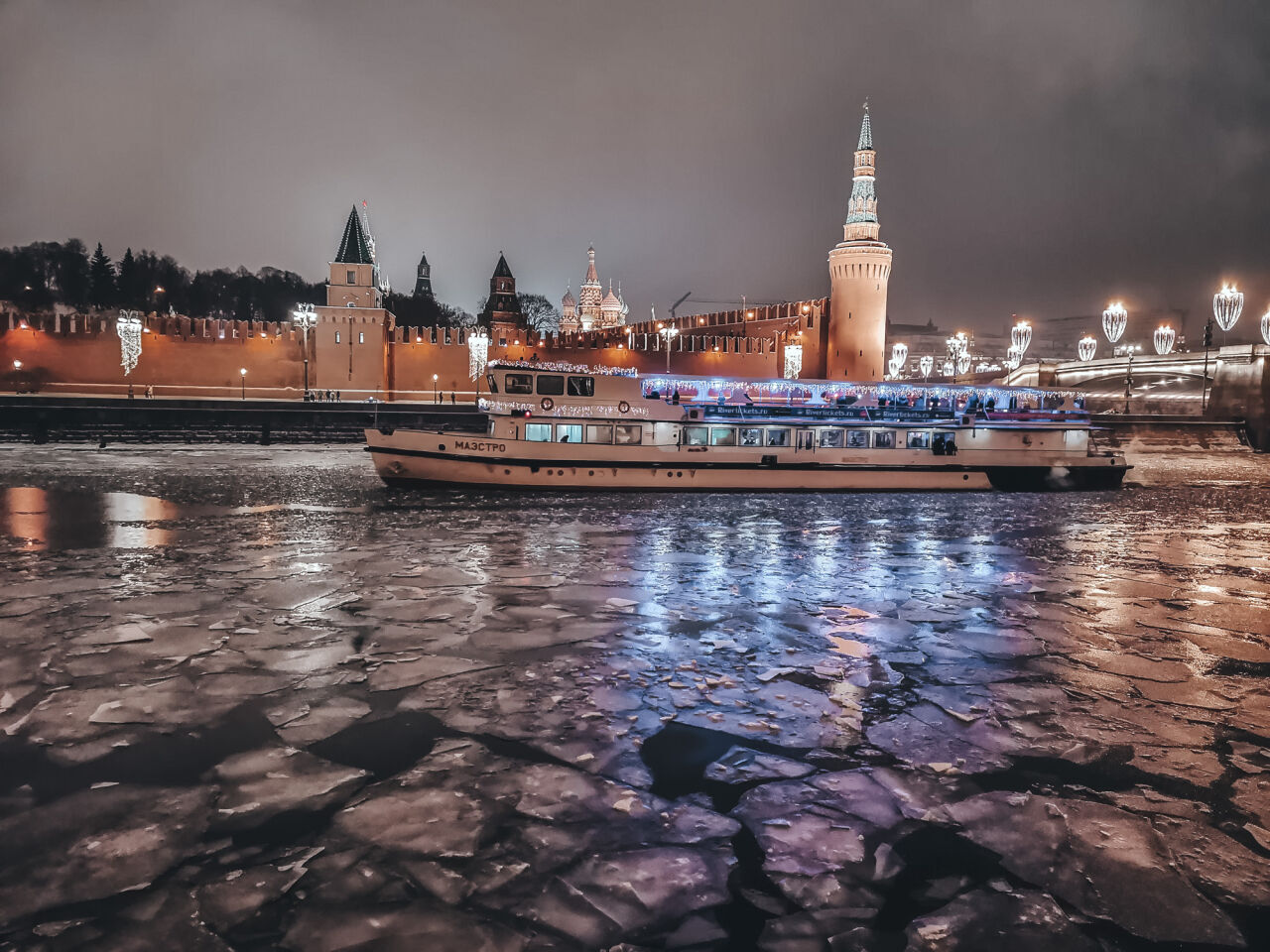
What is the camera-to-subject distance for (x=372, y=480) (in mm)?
21891

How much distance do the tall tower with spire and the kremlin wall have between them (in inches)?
3.8

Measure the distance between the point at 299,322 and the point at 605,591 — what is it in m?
53.6

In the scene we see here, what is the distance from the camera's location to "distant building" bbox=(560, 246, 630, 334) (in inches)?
5369

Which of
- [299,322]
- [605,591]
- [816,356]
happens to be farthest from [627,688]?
[816,356]

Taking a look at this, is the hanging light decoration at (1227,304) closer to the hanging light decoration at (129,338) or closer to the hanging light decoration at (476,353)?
the hanging light decoration at (476,353)

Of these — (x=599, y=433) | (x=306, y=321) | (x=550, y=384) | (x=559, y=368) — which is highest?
(x=306, y=321)

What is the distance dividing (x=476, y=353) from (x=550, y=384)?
3733cm

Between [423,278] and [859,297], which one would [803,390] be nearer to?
[859,297]

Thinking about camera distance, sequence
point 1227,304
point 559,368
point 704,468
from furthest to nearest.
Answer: point 1227,304 < point 704,468 < point 559,368

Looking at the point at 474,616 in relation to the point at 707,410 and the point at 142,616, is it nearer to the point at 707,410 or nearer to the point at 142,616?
the point at 142,616

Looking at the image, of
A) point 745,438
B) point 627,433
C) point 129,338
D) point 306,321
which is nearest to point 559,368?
point 627,433

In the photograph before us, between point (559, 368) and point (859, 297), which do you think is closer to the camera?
point (559, 368)

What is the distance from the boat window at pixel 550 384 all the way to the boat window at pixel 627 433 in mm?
1886

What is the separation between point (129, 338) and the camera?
1992 inches
